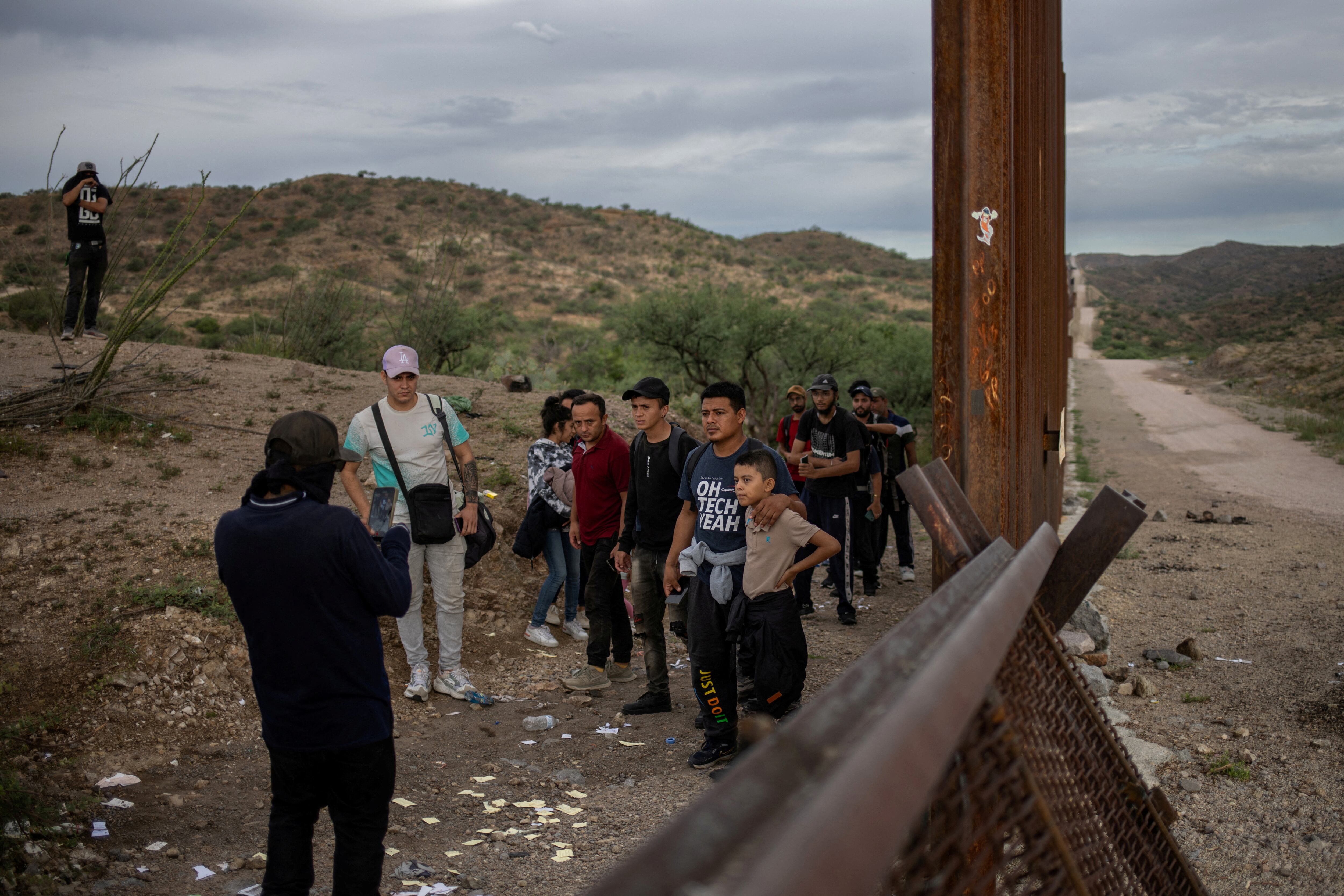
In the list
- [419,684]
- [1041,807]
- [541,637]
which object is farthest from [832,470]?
[1041,807]

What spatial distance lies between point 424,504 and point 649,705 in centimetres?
194

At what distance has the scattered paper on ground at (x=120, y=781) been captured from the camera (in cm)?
482

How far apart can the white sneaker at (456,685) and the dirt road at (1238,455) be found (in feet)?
35.8

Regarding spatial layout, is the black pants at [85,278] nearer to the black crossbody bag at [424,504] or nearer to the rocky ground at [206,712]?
the rocky ground at [206,712]

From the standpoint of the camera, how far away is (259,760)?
5.38m

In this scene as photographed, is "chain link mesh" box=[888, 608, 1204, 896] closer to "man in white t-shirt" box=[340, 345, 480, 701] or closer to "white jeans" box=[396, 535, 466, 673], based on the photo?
"man in white t-shirt" box=[340, 345, 480, 701]

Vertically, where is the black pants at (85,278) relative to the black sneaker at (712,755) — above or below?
above

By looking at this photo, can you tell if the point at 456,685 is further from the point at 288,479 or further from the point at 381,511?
the point at 288,479

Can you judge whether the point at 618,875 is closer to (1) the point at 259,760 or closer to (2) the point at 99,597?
(1) the point at 259,760

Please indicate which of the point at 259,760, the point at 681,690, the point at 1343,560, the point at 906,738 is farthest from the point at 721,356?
the point at 906,738

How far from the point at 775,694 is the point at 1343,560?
7534 millimetres

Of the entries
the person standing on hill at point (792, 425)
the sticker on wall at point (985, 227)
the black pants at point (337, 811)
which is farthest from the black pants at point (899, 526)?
the black pants at point (337, 811)

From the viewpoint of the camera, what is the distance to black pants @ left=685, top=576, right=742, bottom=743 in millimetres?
4996

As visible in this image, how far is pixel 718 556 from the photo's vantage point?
500 cm
